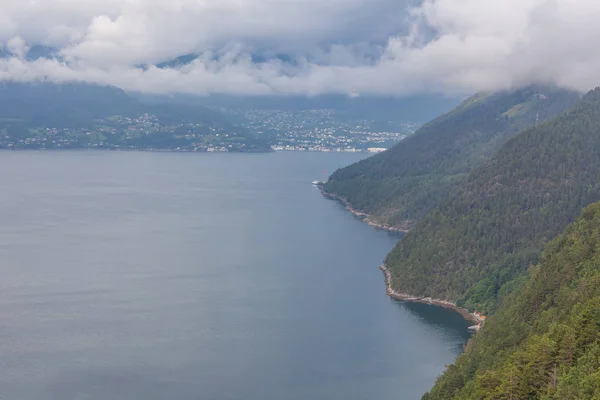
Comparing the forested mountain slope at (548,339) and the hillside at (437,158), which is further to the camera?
the hillside at (437,158)

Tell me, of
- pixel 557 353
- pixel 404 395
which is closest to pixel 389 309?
pixel 404 395

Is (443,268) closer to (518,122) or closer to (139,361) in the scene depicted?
(139,361)

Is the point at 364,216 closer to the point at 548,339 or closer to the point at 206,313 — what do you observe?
the point at 206,313

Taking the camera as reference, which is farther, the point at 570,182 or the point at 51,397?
the point at 570,182

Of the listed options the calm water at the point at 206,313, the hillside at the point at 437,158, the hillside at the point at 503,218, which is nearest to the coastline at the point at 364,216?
the hillside at the point at 437,158

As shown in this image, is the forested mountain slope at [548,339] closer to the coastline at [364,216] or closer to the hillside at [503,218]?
the hillside at [503,218]

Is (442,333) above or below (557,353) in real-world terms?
below

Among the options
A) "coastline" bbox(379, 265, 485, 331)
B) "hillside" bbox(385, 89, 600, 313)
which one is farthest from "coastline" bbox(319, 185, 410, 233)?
"coastline" bbox(379, 265, 485, 331)
